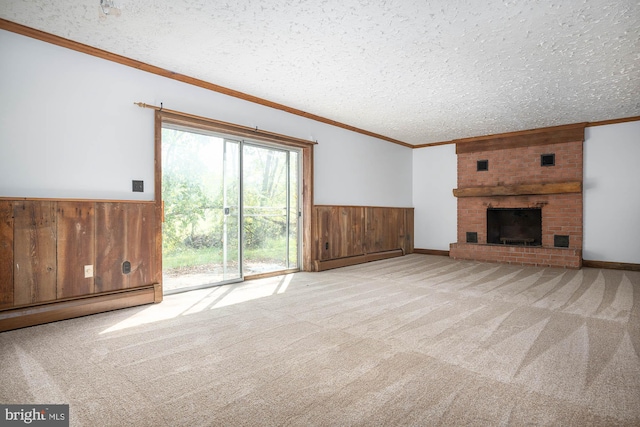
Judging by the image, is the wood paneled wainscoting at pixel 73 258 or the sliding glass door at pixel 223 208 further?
the sliding glass door at pixel 223 208

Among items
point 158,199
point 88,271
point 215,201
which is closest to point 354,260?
point 215,201

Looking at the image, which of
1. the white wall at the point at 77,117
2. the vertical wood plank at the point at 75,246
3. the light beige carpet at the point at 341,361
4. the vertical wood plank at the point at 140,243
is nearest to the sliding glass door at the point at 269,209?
the white wall at the point at 77,117

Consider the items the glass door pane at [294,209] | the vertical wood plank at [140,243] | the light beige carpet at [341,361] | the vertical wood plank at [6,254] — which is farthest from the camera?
the glass door pane at [294,209]

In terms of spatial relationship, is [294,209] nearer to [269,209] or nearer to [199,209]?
[269,209]

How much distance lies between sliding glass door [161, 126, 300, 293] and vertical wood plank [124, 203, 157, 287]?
0.27 meters

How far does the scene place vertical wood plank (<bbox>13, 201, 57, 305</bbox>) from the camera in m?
2.85

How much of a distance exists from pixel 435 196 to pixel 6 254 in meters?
7.40

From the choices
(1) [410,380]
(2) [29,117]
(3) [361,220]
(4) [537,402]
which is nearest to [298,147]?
(3) [361,220]

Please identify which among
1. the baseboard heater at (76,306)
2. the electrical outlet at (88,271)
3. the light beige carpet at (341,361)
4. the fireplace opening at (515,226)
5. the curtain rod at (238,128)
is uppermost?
the curtain rod at (238,128)

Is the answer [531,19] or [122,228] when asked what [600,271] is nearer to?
[531,19]

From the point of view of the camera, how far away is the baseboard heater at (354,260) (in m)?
5.68

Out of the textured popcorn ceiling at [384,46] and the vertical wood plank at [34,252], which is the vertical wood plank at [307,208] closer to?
the textured popcorn ceiling at [384,46]

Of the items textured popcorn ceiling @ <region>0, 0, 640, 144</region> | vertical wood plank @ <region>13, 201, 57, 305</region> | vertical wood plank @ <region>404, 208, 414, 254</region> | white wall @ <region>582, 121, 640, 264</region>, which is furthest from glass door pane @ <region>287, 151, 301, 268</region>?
white wall @ <region>582, 121, 640, 264</region>

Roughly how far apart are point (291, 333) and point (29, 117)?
298cm
